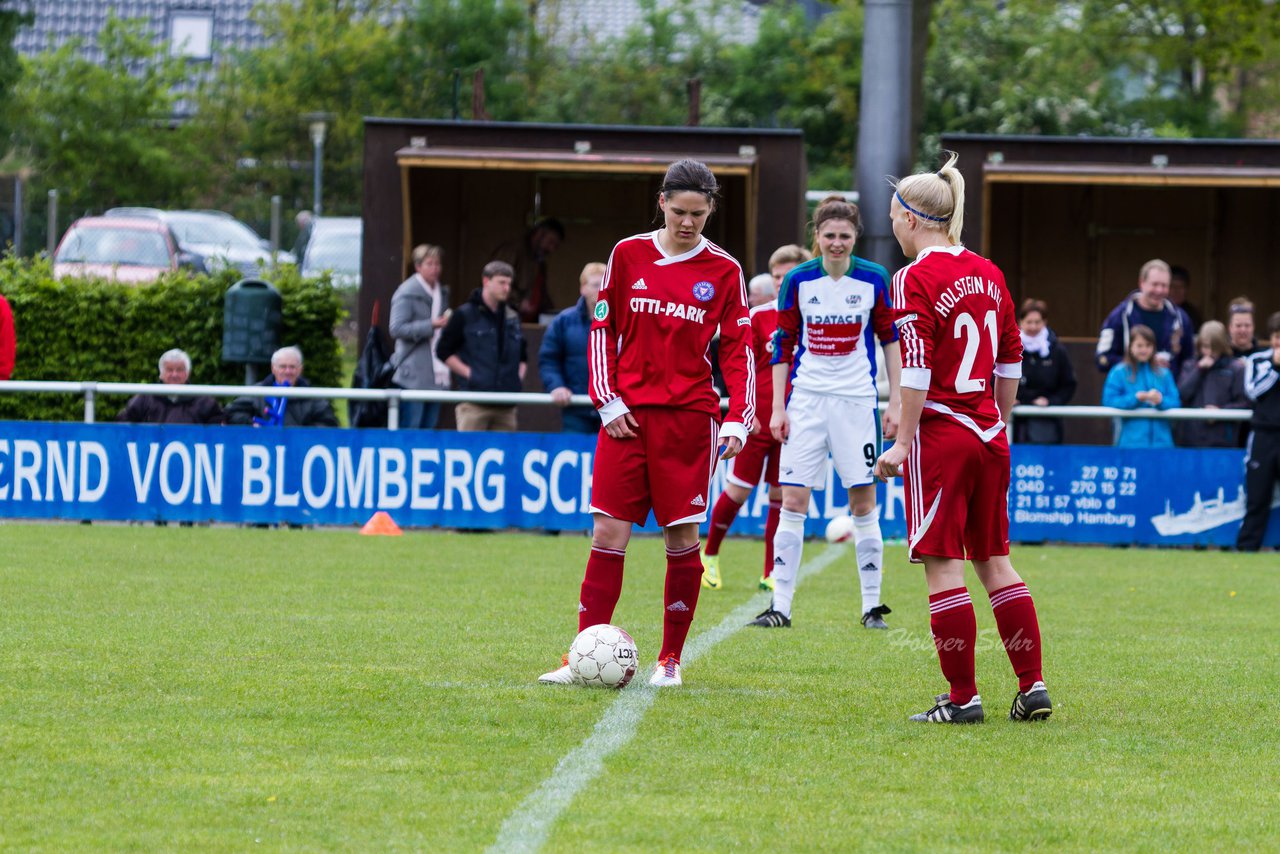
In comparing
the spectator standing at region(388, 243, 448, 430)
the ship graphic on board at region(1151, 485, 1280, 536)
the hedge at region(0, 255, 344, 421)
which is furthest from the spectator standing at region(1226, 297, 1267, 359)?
the hedge at region(0, 255, 344, 421)

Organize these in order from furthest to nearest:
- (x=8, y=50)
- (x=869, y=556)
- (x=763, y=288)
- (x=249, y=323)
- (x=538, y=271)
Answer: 1. (x=8, y=50)
2. (x=538, y=271)
3. (x=249, y=323)
4. (x=763, y=288)
5. (x=869, y=556)

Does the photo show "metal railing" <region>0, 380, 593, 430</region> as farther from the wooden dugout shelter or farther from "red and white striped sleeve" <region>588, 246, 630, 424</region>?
"red and white striped sleeve" <region>588, 246, 630, 424</region>

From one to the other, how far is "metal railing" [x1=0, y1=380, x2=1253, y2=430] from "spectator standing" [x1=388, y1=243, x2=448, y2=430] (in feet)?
3.62

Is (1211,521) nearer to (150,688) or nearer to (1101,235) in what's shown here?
(1101,235)

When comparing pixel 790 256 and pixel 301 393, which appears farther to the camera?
pixel 301 393

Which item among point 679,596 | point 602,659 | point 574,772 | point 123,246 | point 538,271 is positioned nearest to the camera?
point 574,772

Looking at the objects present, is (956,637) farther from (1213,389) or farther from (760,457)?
(1213,389)

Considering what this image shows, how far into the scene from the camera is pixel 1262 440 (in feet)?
48.3

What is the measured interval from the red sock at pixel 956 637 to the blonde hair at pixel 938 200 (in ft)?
4.04

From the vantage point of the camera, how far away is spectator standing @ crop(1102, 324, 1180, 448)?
15.3 m

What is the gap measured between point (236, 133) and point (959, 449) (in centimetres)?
3494

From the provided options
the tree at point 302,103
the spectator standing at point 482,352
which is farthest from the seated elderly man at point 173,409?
the tree at point 302,103

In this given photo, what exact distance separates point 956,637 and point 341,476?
8.97m

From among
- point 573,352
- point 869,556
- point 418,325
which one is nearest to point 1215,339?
point 573,352
